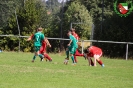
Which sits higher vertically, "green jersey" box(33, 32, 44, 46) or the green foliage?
"green jersey" box(33, 32, 44, 46)

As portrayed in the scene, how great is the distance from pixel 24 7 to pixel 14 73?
33498mm

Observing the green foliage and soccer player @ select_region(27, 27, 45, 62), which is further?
the green foliage

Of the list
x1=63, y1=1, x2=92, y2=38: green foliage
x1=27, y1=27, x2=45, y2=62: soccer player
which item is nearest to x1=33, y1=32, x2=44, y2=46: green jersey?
x1=27, y1=27, x2=45, y2=62: soccer player

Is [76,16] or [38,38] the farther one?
[76,16]

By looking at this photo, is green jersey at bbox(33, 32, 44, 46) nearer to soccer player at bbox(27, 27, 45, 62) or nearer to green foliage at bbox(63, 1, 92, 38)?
soccer player at bbox(27, 27, 45, 62)

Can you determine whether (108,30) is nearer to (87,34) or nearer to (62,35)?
(87,34)

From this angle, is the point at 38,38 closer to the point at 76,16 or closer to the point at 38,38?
the point at 38,38

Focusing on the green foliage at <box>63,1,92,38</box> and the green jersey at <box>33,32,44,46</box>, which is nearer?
the green jersey at <box>33,32,44,46</box>

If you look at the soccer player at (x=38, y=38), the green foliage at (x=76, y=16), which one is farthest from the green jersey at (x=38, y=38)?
the green foliage at (x=76, y=16)

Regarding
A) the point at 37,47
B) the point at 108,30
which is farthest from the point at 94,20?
the point at 37,47

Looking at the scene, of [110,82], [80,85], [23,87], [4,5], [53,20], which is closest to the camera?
[23,87]

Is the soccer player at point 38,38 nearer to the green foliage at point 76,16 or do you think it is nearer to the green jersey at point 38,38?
the green jersey at point 38,38

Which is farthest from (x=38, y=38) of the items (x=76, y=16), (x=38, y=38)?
(x=76, y=16)

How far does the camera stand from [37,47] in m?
21.3
